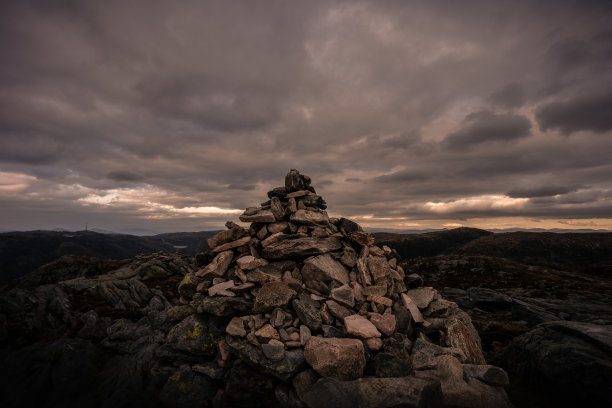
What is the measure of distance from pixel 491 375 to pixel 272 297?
9.90 m

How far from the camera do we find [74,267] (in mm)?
53062

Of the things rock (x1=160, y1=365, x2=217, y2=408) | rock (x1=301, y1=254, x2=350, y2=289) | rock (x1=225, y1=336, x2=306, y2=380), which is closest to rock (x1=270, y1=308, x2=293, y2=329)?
rock (x1=225, y1=336, x2=306, y2=380)

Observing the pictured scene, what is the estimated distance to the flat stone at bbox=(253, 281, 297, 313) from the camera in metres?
11.3

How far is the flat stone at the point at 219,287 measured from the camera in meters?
12.5

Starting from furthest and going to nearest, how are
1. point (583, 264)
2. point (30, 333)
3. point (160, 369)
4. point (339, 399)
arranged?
1. point (583, 264)
2. point (30, 333)
3. point (160, 369)
4. point (339, 399)

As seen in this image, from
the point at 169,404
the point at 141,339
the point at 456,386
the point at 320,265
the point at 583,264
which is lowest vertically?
the point at 583,264

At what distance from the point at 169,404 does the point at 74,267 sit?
6413 cm

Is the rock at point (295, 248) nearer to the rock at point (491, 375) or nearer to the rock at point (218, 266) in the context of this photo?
the rock at point (218, 266)

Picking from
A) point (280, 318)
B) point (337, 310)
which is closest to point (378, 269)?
point (337, 310)

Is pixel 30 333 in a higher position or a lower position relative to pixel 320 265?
lower

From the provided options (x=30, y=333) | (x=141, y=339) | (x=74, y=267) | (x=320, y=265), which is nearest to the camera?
(x=320, y=265)

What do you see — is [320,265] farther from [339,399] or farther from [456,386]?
[456,386]

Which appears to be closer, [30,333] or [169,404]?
[169,404]

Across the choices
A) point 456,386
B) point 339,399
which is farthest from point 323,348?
point 456,386
